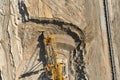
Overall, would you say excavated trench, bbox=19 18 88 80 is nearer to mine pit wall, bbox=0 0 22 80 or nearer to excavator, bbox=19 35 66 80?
excavator, bbox=19 35 66 80

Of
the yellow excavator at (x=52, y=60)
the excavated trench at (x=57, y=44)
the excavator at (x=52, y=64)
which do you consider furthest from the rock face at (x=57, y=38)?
the yellow excavator at (x=52, y=60)

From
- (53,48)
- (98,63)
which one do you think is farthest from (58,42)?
(98,63)

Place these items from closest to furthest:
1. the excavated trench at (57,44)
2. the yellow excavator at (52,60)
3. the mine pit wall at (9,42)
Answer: the yellow excavator at (52,60)
the mine pit wall at (9,42)
the excavated trench at (57,44)

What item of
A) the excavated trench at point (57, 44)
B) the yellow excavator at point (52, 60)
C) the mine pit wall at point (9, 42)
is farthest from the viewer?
the excavated trench at point (57, 44)

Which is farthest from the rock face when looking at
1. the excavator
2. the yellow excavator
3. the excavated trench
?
the yellow excavator

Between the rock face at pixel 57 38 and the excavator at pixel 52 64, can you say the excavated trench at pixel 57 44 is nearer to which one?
the rock face at pixel 57 38

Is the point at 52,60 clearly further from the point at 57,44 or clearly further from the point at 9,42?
the point at 9,42
